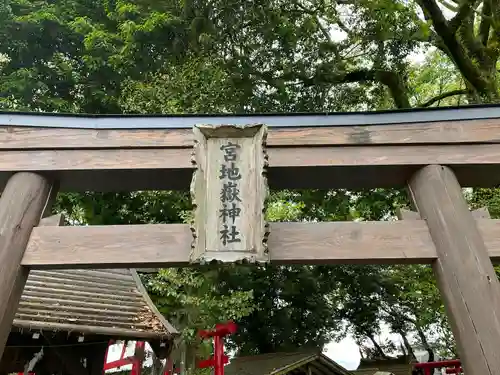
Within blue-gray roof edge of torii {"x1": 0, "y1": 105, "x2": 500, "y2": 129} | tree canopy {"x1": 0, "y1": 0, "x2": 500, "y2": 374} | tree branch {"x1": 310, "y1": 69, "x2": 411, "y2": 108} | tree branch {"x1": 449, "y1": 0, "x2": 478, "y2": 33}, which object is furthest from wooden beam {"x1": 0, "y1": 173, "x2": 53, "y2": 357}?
tree branch {"x1": 449, "y1": 0, "x2": 478, "y2": 33}

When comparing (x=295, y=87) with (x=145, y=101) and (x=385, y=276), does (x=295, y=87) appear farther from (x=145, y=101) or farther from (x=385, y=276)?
(x=385, y=276)

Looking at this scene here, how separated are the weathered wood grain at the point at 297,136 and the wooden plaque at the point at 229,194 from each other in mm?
282

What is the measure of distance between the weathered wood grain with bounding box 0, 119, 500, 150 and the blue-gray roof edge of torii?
0.05 metres

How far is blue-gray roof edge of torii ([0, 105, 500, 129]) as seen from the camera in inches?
140

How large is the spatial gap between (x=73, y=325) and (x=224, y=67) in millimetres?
5185

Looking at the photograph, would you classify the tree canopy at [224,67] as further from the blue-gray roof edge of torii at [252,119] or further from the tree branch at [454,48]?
the blue-gray roof edge of torii at [252,119]

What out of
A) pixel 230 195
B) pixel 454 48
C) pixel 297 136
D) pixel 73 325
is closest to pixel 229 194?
pixel 230 195

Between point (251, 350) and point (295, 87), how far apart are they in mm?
7992

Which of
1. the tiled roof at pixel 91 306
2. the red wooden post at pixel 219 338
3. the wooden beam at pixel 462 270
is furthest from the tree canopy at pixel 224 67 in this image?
the wooden beam at pixel 462 270

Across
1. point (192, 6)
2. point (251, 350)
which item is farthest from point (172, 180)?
point (251, 350)

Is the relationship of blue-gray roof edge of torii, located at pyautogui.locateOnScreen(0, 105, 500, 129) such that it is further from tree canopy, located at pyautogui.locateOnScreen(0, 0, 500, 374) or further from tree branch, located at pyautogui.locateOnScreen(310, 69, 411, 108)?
tree branch, located at pyautogui.locateOnScreen(310, 69, 411, 108)

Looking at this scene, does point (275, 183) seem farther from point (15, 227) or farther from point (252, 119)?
point (15, 227)

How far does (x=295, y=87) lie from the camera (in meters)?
9.42

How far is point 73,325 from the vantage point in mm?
5348
